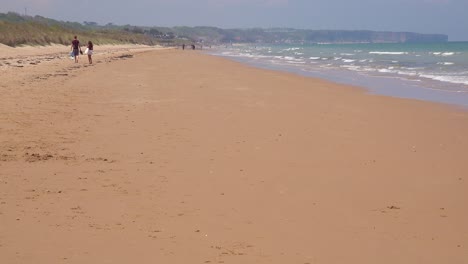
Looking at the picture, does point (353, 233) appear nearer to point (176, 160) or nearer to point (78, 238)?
point (78, 238)

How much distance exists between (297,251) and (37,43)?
44058 millimetres

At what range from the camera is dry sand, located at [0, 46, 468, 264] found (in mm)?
3943

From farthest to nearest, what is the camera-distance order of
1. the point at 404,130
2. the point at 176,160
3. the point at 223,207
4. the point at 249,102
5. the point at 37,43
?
the point at 37,43 < the point at 249,102 < the point at 404,130 < the point at 176,160 < the point at 223,207

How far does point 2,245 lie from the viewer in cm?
384

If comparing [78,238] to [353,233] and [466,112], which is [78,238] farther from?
[466,112]

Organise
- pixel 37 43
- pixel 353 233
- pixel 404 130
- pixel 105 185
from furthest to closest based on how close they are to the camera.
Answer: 1. pixel 37 43
2. pixel 404 130
3. pixel 105 185
4. pixel 353 233

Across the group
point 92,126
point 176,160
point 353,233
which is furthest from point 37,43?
point 353,233

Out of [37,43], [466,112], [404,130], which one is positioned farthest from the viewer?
[37,43]

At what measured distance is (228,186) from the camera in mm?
5570

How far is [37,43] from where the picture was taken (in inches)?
1721

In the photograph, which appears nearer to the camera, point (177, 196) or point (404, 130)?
point (177, 196)

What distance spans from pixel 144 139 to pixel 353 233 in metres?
4.35

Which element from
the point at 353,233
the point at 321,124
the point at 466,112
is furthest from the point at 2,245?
the point at 466,112

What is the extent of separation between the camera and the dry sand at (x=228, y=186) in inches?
155
